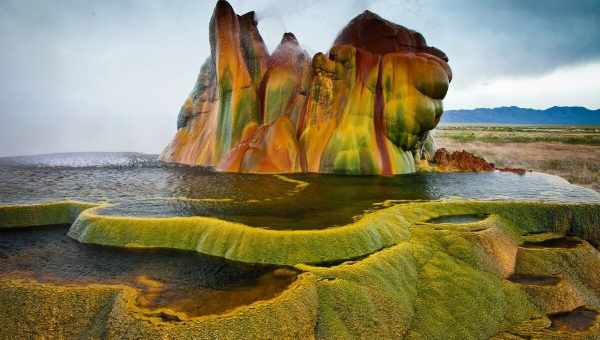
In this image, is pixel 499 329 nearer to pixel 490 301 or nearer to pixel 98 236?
pixel 490 301

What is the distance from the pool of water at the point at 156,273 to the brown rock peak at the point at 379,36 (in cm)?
2940

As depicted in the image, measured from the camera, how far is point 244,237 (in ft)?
49.8

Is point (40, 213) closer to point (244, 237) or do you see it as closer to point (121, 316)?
point (244, 237)

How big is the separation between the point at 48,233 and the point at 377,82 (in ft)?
93.7

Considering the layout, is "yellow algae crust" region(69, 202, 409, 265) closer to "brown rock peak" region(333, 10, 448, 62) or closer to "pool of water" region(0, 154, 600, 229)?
"pool of water" region(0, 154, 600, 229)

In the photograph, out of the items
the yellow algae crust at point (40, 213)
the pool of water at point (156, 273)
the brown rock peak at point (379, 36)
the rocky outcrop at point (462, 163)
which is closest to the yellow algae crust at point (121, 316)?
the pool of water at point (156, 273)

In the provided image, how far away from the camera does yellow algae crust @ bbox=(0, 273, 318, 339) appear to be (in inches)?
368

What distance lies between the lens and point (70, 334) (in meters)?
10.2

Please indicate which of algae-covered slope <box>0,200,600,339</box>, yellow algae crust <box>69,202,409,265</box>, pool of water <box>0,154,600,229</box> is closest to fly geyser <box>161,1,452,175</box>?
pool of water <box>0,154,600,229</box>

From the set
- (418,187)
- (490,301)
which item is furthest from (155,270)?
(418,187)

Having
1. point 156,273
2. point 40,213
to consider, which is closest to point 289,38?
point 40,213

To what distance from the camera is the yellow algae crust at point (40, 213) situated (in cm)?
1894

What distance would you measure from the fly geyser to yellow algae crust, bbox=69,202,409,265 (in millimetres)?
17529

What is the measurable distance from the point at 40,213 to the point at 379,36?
1239 inches
